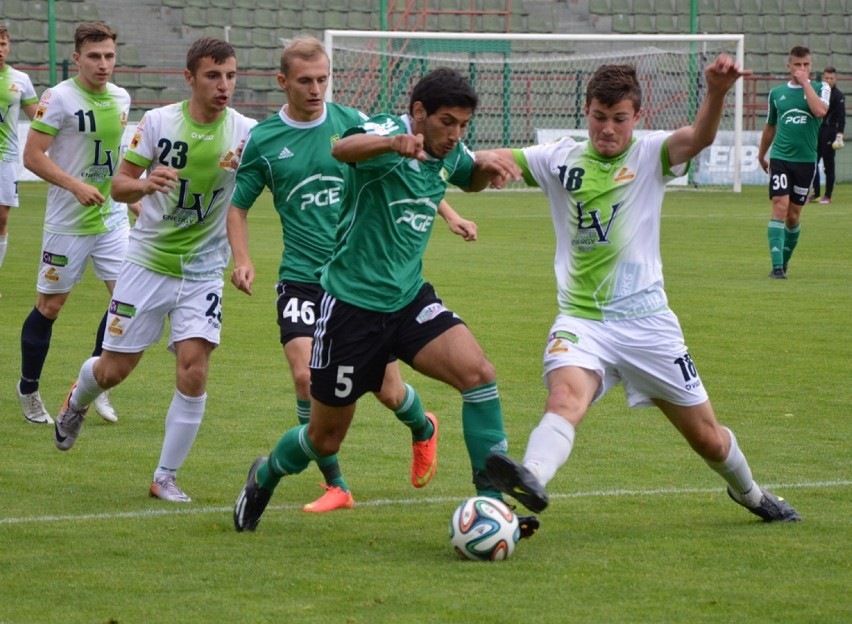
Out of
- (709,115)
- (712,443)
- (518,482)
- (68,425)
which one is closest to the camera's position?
(518,482)

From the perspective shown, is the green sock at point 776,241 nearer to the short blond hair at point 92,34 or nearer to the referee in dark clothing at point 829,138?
the short blond hair at point 92,34

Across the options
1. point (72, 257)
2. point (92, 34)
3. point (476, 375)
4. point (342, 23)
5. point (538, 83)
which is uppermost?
point (342, 23)

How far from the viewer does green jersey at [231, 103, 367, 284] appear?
20.0 feet

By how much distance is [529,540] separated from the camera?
5.25m

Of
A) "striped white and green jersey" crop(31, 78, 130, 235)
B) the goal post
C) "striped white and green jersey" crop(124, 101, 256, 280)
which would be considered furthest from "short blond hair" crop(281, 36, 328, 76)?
the goal post

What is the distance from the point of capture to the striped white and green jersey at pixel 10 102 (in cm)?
1208

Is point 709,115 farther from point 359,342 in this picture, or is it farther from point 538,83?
point 538,83

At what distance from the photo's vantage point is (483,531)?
4.84 m

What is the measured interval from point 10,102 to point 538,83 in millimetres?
17962

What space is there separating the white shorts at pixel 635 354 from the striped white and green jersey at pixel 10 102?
785 cm

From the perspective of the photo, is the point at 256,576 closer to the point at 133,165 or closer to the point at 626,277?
the point at 626,277

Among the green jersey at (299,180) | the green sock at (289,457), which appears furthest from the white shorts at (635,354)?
the green jersey at (299,180)

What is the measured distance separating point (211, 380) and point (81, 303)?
4.18 meters

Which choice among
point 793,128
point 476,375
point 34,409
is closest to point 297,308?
point 476,375
